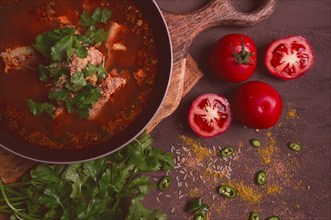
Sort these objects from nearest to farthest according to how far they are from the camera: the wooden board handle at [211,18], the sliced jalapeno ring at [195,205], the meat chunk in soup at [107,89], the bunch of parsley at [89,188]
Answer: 1. the meat chunk in soup at [107,89]
2. the bunch of parsley at [89,188]
3. the wooden board handle at [211,18]
4. the sliced jalapeno ring at [195,205]

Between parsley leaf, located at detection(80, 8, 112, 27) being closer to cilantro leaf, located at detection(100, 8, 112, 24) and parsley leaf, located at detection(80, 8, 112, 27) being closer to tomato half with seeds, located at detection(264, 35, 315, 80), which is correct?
cilantro leaf, located at detection(100, 8, 112, 24)

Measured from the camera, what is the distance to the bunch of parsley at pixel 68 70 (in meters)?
2.67

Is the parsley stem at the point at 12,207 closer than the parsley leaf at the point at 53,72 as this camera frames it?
No

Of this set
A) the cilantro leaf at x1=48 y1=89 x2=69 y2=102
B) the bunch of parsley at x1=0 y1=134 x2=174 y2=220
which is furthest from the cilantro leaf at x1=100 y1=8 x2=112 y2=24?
the bunch of parsley at x1=0 y1=134 x2=174 y2=220

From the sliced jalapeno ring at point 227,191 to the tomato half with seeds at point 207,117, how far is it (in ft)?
1.13

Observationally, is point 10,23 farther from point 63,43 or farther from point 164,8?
point 164,8

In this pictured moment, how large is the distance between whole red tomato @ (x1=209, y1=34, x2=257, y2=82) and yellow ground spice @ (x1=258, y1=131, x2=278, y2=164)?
45 centimetres

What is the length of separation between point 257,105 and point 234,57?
0.31 meters

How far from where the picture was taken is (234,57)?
117 inches

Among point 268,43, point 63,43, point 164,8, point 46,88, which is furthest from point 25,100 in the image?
point 268,43

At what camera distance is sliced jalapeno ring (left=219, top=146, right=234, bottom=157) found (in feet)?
10.5

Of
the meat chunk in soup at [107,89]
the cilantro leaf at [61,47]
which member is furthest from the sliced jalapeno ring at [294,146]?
the cilantro leaf at [61,47]

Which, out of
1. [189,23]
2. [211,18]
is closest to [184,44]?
[189,23]

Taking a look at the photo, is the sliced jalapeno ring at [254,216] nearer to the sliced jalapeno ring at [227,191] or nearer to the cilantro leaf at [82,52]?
the sliced jalapeno ring at [227,191]
